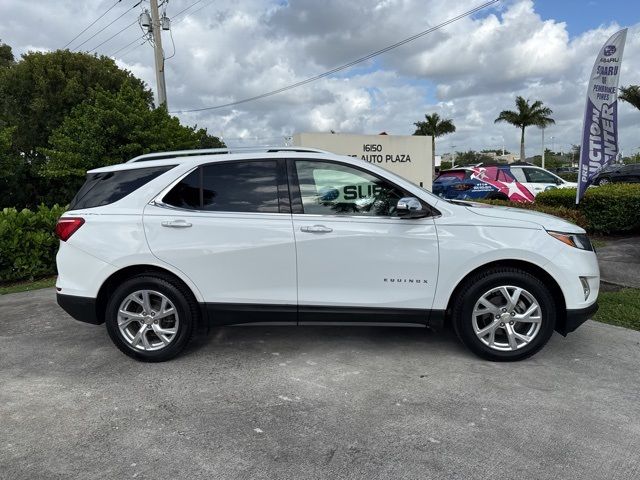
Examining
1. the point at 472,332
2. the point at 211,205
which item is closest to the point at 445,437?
the point at 472,332

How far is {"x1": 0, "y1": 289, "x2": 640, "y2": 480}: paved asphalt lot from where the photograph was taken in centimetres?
281

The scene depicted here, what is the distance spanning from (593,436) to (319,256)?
2.21 m

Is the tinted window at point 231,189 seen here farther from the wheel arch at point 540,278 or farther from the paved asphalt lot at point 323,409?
the wheel arch at point 540,278

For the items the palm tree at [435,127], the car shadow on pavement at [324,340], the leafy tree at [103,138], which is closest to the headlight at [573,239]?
the car shadow on pavement at [324,340]

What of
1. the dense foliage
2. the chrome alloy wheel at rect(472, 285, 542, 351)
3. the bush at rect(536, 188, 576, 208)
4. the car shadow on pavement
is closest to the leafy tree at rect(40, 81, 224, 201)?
the dense foliage

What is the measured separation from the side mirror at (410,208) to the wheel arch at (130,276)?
181 cm

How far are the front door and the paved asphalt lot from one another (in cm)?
53

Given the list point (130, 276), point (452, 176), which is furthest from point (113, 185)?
point (452, 176)

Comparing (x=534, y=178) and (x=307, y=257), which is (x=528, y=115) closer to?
(x=534, y=178)

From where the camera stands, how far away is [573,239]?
13.2 ft

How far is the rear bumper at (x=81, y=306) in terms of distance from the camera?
418cm

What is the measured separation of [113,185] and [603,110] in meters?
8.20

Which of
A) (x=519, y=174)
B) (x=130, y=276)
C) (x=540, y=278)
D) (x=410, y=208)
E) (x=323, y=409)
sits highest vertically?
(x=519, y=174)

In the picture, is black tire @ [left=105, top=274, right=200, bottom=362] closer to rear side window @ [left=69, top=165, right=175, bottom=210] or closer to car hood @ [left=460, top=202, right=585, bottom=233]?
Result: rear side window @ [left=69, top=165, right=175, bottom=210]
